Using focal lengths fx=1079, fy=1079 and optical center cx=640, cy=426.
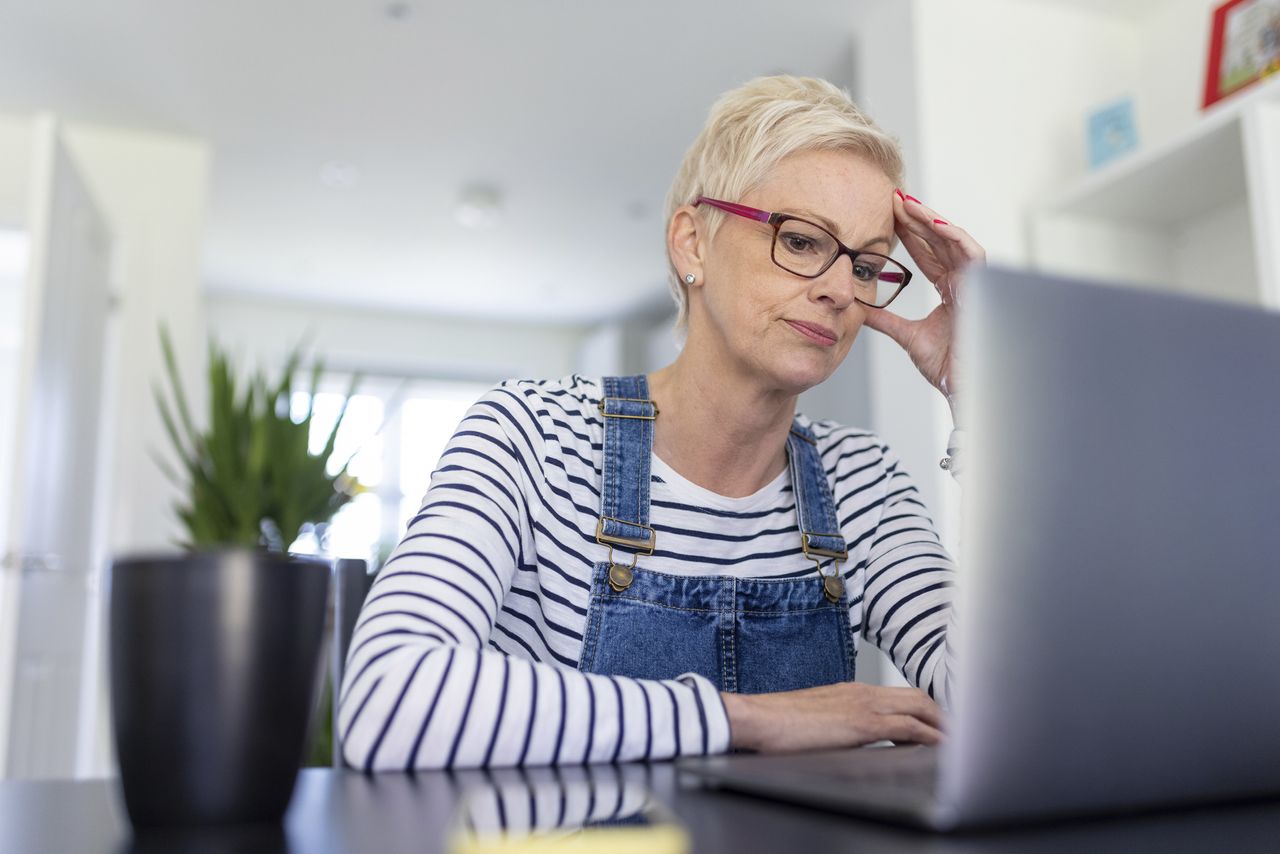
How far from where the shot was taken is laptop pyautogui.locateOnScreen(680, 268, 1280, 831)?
0.40m

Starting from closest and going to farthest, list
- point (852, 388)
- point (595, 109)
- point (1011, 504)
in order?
point (1011, 504) → point (852, 388) → point (595, 109)

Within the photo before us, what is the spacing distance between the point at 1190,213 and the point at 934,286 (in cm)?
221

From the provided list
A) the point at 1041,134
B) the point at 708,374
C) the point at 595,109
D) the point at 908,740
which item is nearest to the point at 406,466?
the point at 595,109

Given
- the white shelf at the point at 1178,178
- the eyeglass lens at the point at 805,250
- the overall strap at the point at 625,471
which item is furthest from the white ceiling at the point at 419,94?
the overall strap at the point at 625,471

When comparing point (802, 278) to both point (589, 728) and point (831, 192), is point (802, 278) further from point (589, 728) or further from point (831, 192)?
point (589, 728)

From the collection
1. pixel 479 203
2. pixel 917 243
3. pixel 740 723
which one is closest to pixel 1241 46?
pixel 917 243

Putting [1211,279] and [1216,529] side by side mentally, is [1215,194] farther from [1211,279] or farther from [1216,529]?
[1216,529]

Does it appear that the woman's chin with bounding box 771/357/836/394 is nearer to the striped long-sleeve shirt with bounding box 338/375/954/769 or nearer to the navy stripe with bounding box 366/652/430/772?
Answer: the striped long-sleeve shirt with bounding box 338/375/954/769

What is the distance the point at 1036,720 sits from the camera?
0.41m

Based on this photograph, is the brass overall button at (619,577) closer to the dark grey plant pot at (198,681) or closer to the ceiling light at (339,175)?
the dark grey plant pot at (198,681)

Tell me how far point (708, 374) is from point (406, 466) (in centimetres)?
662

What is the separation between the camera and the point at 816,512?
1.21 m

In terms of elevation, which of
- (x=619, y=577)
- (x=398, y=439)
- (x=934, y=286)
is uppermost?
(x=398, y=439)

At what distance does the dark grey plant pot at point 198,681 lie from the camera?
45 cm
